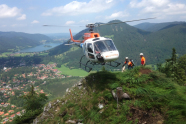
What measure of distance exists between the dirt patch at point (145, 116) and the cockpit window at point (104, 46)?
5610 millimetres

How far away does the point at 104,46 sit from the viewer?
11227 mm

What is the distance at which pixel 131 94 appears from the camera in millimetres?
8961

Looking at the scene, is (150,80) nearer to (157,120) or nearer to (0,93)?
(157,120)

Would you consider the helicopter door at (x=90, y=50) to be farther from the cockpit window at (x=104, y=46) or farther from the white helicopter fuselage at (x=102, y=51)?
the cockpit window at (x=104, y=46)

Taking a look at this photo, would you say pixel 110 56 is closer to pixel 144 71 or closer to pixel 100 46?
pixel 100 46

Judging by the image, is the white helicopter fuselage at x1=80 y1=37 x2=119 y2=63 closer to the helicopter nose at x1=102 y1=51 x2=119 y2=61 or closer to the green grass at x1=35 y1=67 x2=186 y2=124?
the helicopter nose at x1=102 y1=51 x2=119 y2=61

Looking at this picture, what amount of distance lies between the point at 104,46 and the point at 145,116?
262 inches

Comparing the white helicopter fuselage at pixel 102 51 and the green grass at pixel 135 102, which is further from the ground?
the white helicopter fuselage at pixel 102 51

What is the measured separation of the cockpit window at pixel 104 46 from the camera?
11078 mm

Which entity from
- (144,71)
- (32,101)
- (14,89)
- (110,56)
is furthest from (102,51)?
(14,89)

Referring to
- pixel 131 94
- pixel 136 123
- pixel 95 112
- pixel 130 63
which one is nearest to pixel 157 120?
pixel 136 123

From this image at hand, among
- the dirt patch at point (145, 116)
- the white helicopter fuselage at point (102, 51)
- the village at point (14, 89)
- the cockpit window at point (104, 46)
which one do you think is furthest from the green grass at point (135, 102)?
the village at point (14, 89)

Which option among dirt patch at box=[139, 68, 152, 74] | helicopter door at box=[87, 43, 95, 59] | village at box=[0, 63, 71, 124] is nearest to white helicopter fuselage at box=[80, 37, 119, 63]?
helicopter door at box=[87, 43, 95, 59]

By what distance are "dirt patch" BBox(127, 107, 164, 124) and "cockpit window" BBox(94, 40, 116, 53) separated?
5610 millimetres
